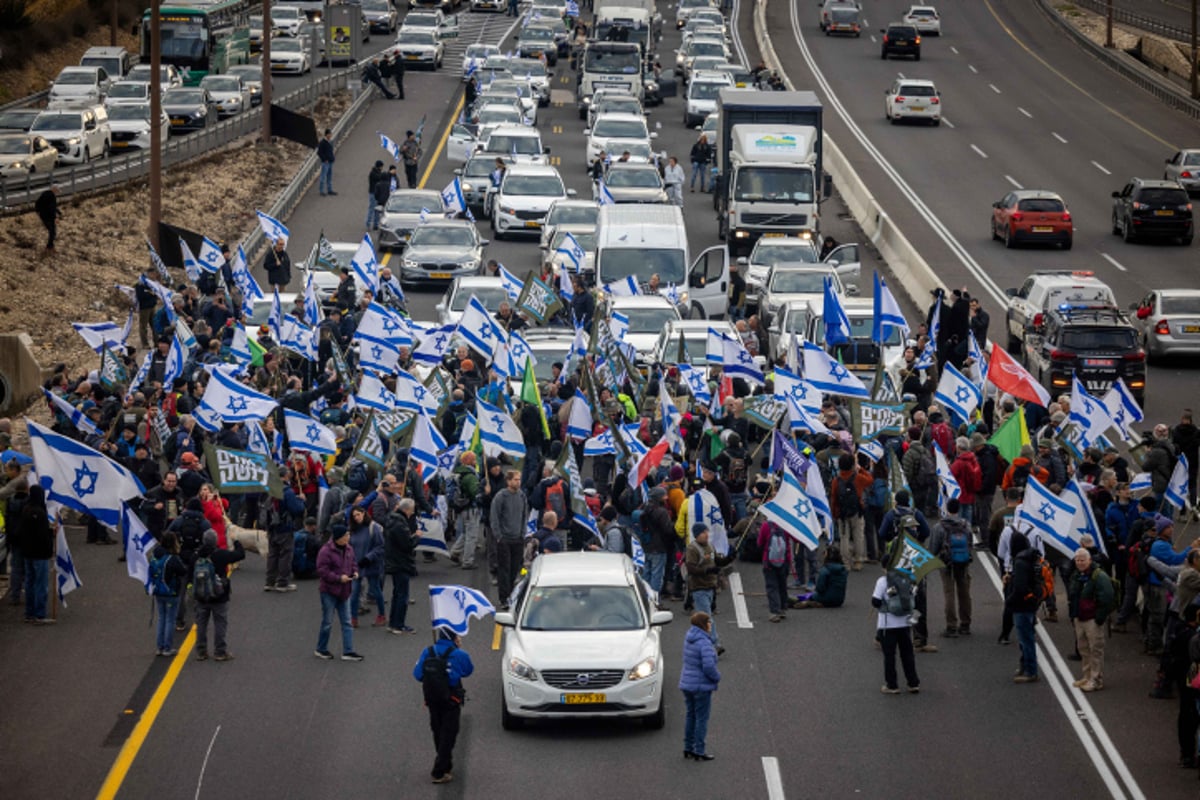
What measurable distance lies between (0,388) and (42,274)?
7.98 meters

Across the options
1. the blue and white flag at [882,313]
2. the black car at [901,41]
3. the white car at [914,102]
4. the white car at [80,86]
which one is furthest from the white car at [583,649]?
the black car at [901,41]

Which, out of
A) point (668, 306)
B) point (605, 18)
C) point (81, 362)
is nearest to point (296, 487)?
point (668, 306)

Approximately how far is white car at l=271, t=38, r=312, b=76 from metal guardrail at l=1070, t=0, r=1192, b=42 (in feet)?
125

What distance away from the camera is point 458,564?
23.6 m

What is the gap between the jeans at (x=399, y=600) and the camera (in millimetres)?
20516

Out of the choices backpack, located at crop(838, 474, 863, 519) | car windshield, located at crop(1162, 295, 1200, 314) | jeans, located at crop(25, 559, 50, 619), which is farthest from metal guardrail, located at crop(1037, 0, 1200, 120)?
jeans, located at crop(25, 559, 50, 619)

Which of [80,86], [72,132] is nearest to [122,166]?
[72,132]

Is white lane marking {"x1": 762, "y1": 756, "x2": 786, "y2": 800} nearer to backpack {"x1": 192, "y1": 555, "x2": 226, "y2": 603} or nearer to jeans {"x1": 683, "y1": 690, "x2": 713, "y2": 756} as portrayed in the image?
jeans {"x1": 683, "y1": 690, "x2": 713, "y2": 756}

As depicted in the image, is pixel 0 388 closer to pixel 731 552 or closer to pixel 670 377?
pixel 670 377

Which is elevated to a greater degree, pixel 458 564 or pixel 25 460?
pixel 25 460

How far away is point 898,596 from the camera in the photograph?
61.0ft

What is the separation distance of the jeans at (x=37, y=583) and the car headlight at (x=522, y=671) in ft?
20.7

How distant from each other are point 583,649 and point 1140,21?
3078 inches

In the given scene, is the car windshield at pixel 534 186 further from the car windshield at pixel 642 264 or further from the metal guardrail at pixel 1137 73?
the metal guardrail at pixel 1137 73
